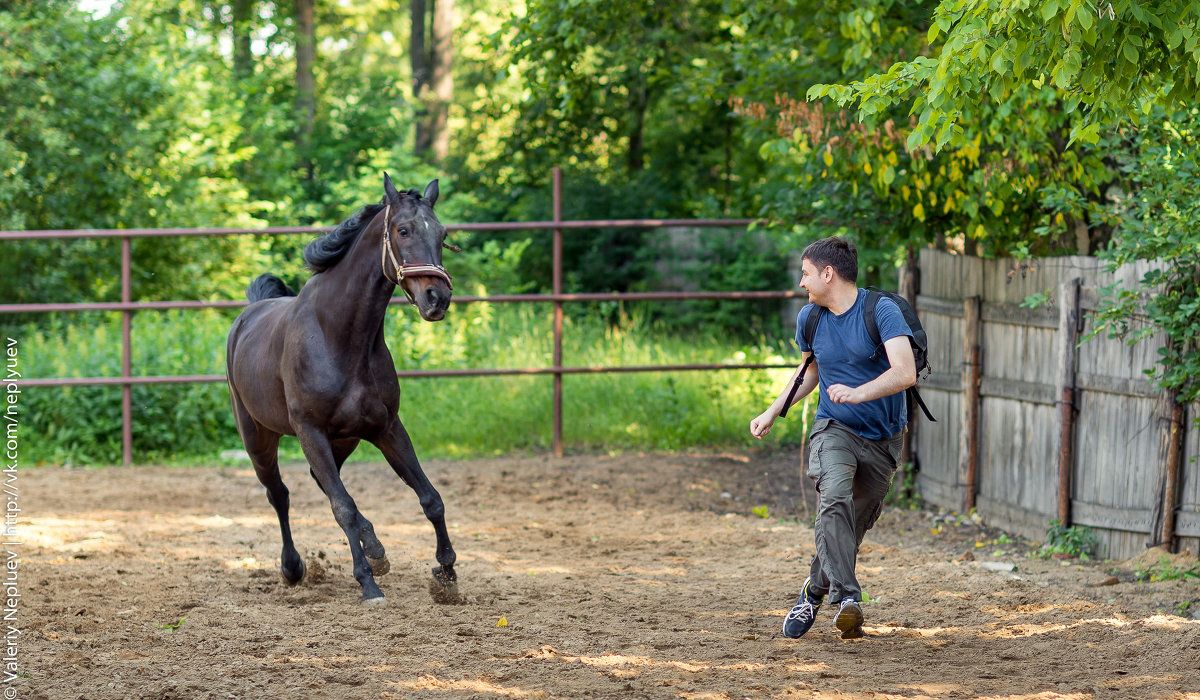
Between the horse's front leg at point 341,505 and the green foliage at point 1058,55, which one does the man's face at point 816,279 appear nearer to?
the green foliage at point 1058,55

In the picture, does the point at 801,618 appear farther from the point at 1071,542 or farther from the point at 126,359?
the point at 126,359

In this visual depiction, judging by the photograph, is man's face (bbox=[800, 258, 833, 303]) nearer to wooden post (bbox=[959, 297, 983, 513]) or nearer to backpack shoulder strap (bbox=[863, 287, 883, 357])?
backpack shoulder strap (bbox=[863, 287, 883, 357])

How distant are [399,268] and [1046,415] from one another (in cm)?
388

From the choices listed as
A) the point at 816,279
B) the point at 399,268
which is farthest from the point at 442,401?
the point at 816,279

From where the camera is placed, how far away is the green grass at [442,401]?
364 inches

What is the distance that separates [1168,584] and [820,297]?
2413mm

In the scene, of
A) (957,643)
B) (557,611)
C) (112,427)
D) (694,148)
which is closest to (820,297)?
(957,643)

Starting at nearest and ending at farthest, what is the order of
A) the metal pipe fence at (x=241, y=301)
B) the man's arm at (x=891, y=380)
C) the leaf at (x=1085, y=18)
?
1. the leaf at (x=1085, y=18)
2. the man's arm at (x=891, y=380)
3. the metal pipe fence at (x=241, y=301)

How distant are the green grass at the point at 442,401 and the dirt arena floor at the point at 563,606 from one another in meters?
1.34

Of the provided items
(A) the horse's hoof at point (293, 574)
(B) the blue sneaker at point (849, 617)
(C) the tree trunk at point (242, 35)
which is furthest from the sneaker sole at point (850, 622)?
(C) the tree trunk at point (242, 35)

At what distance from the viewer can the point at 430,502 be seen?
4.98m

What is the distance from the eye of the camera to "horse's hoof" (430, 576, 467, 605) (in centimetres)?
496

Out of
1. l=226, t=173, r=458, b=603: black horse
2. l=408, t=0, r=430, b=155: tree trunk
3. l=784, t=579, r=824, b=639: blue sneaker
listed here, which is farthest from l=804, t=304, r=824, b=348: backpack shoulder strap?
l=408, t=0, r=430, b=155: tree trunk

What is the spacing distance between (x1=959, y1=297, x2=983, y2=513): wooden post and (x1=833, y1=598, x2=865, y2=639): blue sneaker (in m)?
2.98
